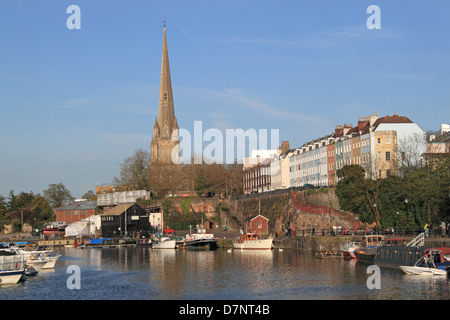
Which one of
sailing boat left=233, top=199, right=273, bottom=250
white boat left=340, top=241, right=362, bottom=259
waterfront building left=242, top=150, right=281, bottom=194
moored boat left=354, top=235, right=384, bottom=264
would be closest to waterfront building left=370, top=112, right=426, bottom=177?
sailing boat left=233, top=199, right=273, bottom=250

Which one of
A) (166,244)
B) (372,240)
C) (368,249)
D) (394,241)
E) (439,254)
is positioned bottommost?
(166,244)

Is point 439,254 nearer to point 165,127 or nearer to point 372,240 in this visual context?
point 372,240

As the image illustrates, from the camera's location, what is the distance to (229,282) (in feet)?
151

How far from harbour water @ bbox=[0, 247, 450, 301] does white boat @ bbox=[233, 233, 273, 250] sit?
516 inches

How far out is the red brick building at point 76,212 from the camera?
133500 mm

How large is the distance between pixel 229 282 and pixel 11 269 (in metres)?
15.6

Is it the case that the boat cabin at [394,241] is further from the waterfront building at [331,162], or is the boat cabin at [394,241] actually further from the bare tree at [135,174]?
the bare tree at [135,174]

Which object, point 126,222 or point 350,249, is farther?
point 126,222

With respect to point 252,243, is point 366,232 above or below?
above

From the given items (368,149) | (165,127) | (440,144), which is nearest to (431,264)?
(440,144)

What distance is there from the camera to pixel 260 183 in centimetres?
13275

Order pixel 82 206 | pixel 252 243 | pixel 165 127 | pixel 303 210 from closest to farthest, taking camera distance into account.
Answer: pixel 252 243 → pixel 303 210 → pixel 82 206 → pixel 165 127
